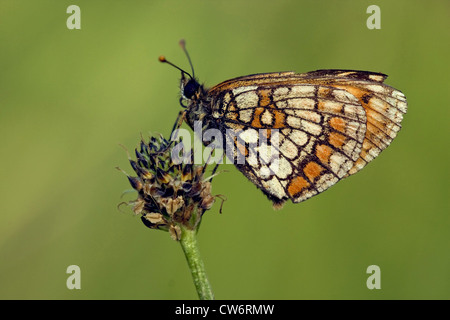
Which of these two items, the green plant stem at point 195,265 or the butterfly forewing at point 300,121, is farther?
the butterfly forewing at point 300,121

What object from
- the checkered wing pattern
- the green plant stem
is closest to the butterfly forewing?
the checkered wing pattern

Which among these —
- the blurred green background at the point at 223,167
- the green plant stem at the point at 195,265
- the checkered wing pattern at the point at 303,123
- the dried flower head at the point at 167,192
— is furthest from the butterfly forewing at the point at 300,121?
the blurred green background at the point at 223,167

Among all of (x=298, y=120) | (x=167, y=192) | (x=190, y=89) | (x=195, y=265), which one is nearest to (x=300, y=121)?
(x=298, y=120)

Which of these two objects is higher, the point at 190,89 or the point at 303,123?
the point at 190,89

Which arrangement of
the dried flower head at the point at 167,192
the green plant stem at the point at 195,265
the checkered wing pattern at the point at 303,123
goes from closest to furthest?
the green plant stem at the point at 195,265 → the dried flower head at the point at 167,192 → the checkered wing pattern at the point at 303,123

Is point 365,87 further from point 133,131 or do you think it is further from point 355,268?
point 133,131

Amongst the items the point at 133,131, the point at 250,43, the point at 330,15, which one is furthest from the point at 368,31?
the point at 133,131

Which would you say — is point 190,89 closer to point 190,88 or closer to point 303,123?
point 190,88

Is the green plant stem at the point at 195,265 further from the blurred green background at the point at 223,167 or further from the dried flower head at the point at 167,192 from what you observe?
the blurred green background at the point at 223,167
